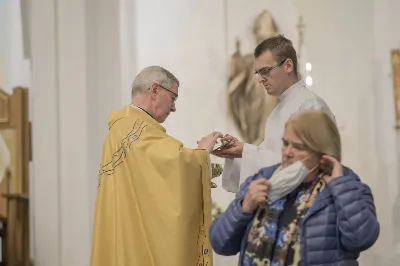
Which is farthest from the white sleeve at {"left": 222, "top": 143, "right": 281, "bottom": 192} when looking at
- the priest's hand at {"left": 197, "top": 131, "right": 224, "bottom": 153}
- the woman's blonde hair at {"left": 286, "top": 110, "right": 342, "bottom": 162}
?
the woman's blonde hair at {"left": 286, "top": 110, "right": 342, "bottom": 162}

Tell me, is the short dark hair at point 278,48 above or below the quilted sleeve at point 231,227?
above

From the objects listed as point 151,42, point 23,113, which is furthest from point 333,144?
point 23,113

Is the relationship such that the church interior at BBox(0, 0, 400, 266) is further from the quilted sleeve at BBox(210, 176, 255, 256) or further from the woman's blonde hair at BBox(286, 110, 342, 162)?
the woman's blonde hair at BBox(286, 110, 342, 162)

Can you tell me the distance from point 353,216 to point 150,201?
161cm

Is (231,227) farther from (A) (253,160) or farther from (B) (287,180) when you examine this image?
(A) (253,160)

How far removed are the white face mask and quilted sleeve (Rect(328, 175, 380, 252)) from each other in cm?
12

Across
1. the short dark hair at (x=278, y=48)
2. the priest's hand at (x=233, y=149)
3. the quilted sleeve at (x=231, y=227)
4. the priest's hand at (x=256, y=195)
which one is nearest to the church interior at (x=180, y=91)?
the priest's hand at (x=233, y=149)

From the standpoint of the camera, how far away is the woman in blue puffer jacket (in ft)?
7.62

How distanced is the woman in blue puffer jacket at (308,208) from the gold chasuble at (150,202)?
45.1 inches

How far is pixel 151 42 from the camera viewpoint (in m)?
6.43

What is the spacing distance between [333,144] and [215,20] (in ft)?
13.4

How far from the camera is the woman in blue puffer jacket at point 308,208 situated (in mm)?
2322

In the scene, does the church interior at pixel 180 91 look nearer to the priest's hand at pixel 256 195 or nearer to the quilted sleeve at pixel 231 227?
the quilted sleeve at pixel 231 227

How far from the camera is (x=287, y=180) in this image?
2389 millimetres
